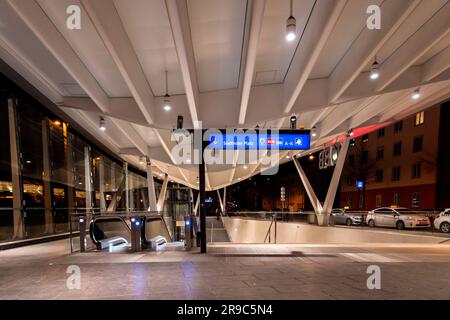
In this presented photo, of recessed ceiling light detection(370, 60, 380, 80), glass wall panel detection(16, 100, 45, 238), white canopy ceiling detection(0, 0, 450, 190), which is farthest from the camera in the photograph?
glass wall panel detection(16, 100, 45, 238)

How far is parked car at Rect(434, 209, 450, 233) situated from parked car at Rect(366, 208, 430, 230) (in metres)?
0.91

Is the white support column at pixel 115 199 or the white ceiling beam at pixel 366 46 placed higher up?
the white ceiling beam at pixel 366 46

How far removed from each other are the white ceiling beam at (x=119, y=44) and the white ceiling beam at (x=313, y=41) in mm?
4129

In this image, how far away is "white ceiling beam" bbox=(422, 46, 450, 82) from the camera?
25.4 ft

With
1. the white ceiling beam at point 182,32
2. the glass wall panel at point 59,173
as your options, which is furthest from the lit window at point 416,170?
the glass wall panel at point 59,173

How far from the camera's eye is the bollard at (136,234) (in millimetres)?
8453

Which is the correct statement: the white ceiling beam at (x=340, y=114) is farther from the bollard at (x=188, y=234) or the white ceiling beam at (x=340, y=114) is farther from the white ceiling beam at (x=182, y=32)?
the bollard at (x=188, y=234)

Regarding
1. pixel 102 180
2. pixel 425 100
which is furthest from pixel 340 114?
pixel 102 180

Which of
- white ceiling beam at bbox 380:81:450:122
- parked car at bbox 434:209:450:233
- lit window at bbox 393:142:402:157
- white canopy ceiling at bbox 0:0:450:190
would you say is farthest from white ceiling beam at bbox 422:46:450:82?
lit window at bbox 393:142:402:157

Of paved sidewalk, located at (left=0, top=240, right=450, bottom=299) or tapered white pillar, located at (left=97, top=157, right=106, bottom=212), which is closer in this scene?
paved sidewalk, located at (left=0, top=240, right=450, bottom=299)

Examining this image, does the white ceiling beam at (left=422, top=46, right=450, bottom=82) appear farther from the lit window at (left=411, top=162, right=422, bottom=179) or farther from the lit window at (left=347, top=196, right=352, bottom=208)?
the lit window at (left=347, top=196, right=352, bottom=208)

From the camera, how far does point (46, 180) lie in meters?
12.4

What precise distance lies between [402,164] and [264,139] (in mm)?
26148
